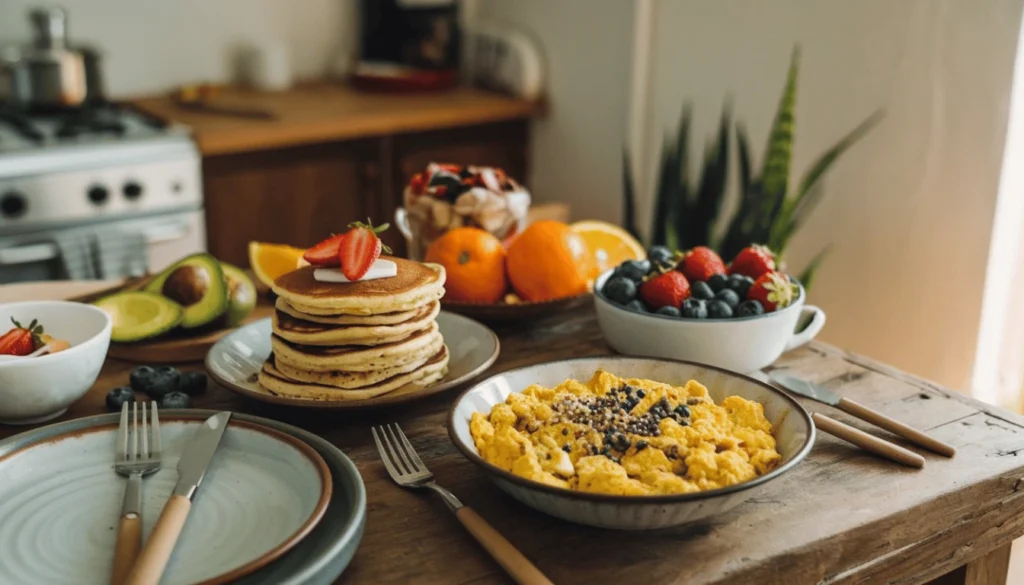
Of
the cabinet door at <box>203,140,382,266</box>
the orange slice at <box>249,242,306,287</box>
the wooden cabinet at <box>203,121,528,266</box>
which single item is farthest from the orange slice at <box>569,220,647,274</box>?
the cabinet door at <box>203,140,382,266</box>

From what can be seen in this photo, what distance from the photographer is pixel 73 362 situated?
3.57 ft

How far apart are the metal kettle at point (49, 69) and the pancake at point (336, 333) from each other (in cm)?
206

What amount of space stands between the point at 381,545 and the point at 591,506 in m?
0.20

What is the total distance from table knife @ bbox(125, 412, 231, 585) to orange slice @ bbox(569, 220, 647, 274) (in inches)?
30.4

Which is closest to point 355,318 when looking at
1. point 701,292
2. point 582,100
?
point 701,292

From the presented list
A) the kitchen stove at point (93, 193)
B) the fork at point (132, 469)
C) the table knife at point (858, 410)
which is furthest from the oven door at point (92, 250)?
the table knife at point (858, 410)

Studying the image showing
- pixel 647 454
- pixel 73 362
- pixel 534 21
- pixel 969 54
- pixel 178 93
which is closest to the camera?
pixel 647 454

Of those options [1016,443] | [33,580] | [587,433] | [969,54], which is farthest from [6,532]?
[969,54]

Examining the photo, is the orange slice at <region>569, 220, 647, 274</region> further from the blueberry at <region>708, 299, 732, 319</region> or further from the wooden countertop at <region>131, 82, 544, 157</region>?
the wooden countertop at <region>131, 82, 544, 157</region>

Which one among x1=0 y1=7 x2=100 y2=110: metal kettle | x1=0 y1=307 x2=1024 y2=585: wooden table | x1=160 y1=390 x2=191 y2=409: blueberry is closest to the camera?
x1=0 y1=307 x2=1024 y2=585: wooden table

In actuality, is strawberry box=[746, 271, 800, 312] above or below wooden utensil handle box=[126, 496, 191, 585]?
above

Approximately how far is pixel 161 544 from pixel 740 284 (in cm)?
78

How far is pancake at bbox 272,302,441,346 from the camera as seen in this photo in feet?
3.63

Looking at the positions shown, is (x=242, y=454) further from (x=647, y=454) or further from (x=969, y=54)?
(x=969, y=54)
